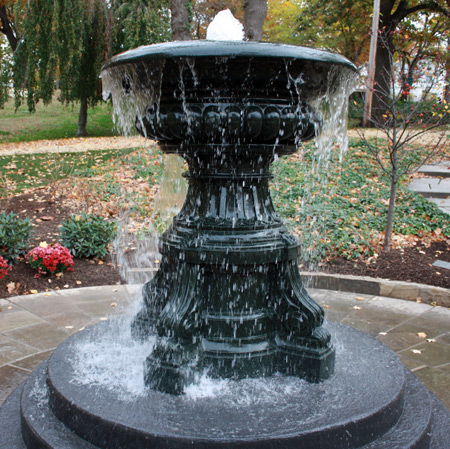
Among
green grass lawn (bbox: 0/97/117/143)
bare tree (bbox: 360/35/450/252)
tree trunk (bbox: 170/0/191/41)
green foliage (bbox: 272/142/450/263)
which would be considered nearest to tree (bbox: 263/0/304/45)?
green grass lawn (bbox: 0/97/117/143)

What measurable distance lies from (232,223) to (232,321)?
537 mm

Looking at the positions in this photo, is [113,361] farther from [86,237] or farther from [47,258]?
[86,237]

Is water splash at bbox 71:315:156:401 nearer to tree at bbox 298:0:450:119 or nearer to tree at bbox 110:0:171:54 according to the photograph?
tree at bbox 298:0:450:119

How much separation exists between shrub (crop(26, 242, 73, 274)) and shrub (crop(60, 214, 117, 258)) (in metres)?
0.53

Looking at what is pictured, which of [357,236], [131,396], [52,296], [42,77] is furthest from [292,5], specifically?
[131,396]

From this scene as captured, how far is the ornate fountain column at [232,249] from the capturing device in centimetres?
232

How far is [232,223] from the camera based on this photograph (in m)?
2.55

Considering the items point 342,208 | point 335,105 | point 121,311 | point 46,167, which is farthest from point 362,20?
point 335,105

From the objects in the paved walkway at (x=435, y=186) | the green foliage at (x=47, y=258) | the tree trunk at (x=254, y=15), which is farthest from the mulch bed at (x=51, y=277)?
the tree trunk at (x=254, y=15)

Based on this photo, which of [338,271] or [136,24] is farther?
[136,24]

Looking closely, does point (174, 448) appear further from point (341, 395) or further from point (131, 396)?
point (341, 395)

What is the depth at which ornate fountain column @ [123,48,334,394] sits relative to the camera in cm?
232

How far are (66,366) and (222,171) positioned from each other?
140cm

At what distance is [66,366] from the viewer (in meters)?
2.62
